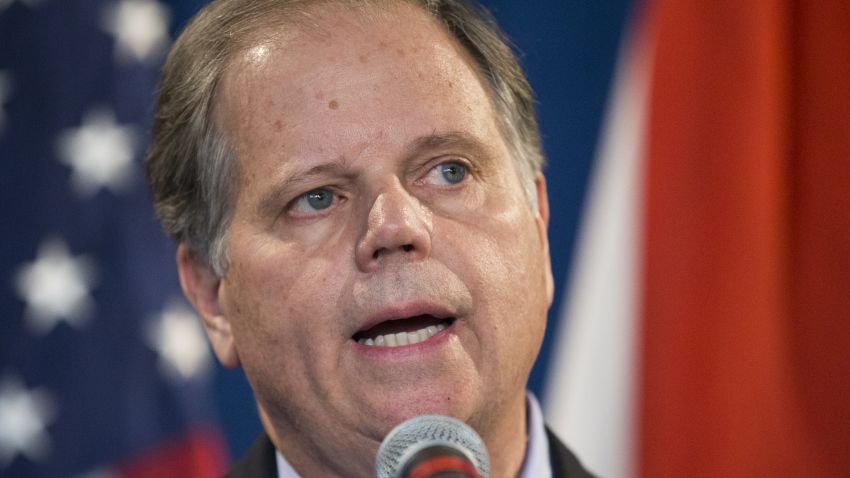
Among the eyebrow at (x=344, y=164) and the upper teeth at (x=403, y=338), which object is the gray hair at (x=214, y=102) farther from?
the upper teeth at (x=403, y=338)

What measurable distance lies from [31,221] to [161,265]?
430 millimetres

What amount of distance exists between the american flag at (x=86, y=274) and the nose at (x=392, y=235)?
169cm

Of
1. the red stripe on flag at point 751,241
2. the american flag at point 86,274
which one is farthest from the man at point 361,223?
the american flag at point 86,274

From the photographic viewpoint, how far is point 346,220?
5.93 ft

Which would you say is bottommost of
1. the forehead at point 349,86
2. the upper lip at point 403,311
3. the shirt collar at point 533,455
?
the shirt collar at point 533,455

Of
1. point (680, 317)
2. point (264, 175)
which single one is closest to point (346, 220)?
point (264, 175)

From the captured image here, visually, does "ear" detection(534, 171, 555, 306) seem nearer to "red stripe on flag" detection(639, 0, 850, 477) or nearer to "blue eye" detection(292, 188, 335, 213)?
"blue eye" detection(292, 188, 335, 213)

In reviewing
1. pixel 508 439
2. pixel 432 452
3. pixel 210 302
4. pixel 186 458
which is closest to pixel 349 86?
pixel 210 302

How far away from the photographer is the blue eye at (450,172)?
6.15 feet

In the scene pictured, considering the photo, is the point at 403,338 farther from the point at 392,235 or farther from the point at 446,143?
the point at 446,143

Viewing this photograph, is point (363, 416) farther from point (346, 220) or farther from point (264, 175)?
point (264, 175)

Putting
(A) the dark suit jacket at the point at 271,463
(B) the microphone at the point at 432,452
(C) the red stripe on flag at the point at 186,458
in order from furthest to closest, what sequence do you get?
(C) the red stripe on flag at the point at 186,458
(A) the dark suit jacket at the point at 271,463
(B) the microphone at the point at 432,452

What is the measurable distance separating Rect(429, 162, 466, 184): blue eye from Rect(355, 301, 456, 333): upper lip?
A: 0.30m

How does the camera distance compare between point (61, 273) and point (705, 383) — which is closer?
point (705, 383)
